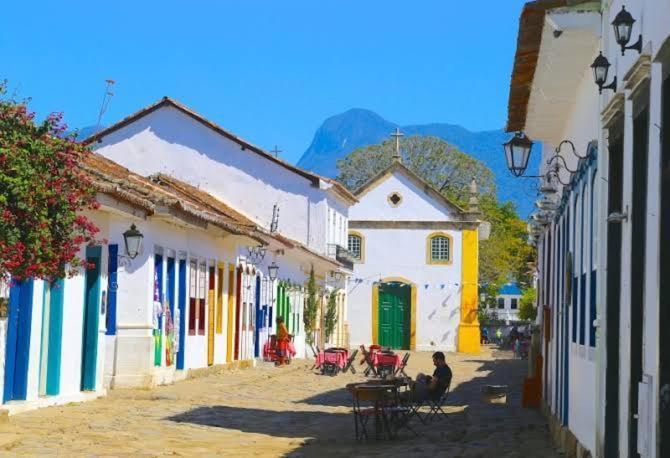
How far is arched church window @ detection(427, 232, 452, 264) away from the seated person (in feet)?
105

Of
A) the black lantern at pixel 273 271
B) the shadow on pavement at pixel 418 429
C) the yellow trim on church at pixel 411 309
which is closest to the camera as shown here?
the shadow on pavement at pixel 418 429

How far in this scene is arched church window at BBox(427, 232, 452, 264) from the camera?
162ft

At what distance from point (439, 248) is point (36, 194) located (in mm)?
37761

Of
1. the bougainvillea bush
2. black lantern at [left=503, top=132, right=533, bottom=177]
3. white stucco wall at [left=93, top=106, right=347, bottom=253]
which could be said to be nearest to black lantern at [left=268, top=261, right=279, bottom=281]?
white stucco wall at [left=93, top=106, right=347, bottom=253]

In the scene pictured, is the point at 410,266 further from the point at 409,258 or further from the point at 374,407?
the point at 374,407

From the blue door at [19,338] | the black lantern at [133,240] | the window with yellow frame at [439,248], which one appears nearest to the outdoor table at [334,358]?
the black lantern at [133,240]

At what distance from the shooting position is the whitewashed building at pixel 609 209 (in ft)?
23.9

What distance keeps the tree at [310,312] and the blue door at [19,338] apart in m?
24.5

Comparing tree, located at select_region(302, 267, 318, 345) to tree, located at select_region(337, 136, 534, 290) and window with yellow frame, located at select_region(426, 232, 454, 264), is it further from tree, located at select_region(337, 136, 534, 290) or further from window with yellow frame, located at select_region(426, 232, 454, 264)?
tree, located at select_region(337, 136, 534, 290)

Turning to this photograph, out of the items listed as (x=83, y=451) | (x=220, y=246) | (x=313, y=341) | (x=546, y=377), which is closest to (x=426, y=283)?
(x=313, y=341)

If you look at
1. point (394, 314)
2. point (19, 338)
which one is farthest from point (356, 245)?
point (19, 338)

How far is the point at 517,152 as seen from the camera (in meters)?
16.1

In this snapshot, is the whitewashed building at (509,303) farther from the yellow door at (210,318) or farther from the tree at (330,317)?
the yellow door at (210,318)

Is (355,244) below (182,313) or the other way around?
the other way around
